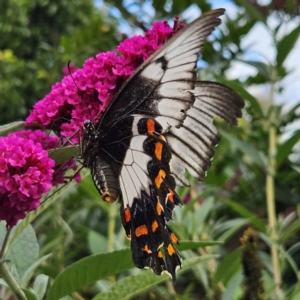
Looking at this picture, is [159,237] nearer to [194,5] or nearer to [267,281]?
[267,281]

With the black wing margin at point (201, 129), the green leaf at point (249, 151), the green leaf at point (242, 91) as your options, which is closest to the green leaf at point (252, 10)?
the green leaf at point (242, 91)

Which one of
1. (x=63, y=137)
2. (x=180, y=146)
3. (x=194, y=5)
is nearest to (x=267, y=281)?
(x=180, y=146)

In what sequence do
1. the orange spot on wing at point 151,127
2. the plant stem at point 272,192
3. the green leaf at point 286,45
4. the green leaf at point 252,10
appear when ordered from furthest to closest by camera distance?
the green leaf at point 252,10, the green leaf at point 286,45, the plant stem at point 272,192, the orange spot on wing at point 151,127

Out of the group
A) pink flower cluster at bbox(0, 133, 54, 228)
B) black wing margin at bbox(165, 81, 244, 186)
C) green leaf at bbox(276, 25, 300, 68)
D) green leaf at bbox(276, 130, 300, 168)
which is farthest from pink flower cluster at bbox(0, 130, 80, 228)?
green leaf at bbox(276, 25, 300, 68)

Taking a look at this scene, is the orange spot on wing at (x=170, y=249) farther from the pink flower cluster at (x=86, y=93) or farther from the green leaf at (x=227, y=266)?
the green leaf at (x=227, y=266)

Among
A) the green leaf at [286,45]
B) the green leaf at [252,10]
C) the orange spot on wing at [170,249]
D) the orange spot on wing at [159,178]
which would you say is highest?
the green leaf at [252,10]

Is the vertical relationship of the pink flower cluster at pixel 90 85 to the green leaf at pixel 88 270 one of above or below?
above

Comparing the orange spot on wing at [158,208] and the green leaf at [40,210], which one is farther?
the orange spot on wing at [158,208]
